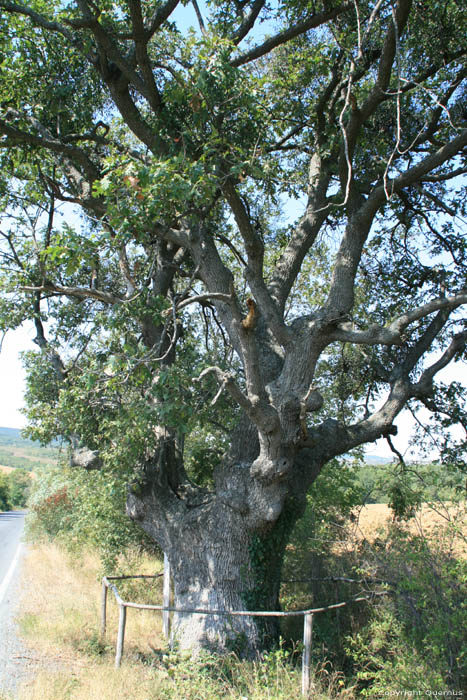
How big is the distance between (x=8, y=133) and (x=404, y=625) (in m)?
8.76

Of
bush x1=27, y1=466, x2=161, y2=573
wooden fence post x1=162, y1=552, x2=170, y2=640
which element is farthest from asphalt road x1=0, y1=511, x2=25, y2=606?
wooden fence post x1=162, y1=552, x2=170, y2=640

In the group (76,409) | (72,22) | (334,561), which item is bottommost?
(334,561)

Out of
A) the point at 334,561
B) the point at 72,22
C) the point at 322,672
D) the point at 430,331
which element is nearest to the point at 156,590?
the point at 334,561

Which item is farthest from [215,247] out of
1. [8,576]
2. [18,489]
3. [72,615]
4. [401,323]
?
[18,489]

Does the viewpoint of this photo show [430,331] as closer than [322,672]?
No

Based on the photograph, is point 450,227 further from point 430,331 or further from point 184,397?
point 184,397

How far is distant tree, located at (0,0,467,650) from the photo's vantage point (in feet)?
21.3

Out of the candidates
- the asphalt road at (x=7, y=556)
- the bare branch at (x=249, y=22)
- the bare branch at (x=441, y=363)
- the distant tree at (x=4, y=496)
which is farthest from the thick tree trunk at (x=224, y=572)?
the distant tree at (x=4, y=496)

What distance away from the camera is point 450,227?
31.6ft

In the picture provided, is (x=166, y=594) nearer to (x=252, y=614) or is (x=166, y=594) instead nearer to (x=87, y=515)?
(x=252, y=614)

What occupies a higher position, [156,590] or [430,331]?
[430,331]

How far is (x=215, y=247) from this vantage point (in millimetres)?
8727

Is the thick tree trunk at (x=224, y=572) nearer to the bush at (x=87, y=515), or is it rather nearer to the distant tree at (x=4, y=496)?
the bush at (x=87, y=515)

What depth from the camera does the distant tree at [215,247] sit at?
21.3ft
